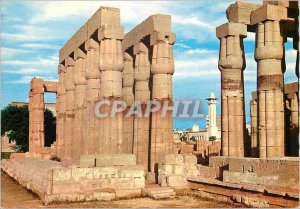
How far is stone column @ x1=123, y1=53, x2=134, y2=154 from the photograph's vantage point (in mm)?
21938

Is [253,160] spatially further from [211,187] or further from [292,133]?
[292,133]

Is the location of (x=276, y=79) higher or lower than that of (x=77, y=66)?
lower

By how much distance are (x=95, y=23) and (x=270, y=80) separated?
8.04 metres

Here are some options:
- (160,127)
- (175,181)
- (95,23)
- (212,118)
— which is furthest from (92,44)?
(212,118)

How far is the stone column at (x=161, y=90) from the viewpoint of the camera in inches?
709

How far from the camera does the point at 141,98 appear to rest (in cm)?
2075

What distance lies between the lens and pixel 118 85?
17.7 metres

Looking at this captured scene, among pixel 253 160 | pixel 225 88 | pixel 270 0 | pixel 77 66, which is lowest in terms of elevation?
pixel 253 160

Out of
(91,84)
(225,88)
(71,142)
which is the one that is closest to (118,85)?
(91,84)

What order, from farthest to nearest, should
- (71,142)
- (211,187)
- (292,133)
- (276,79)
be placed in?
(71,142), (292,133), (276,79), (211,187)

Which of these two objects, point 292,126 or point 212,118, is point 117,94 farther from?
point 212,118

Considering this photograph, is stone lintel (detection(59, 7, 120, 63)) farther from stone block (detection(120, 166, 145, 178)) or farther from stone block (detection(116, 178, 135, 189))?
stone block (detection(116, 178, 135, 189))

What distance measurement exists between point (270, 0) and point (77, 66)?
1099 cm

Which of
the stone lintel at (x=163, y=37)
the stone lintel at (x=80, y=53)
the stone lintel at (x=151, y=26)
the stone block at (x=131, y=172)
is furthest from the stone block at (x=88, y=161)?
the stone lintel at (x=80, y=53)
